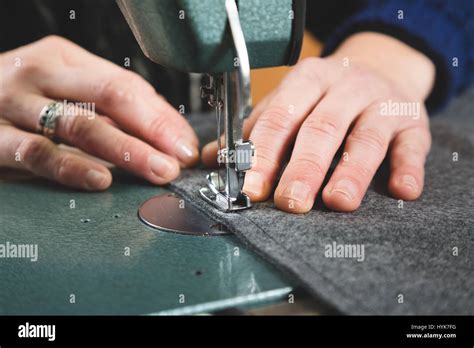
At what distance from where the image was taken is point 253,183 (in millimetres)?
862

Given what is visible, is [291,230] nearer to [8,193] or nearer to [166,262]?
[166,262]

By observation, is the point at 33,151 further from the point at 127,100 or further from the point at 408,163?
the point at 408,163

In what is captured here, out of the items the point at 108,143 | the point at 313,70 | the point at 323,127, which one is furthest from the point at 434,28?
the point at 108,143

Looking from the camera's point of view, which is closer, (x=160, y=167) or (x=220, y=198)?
(x=220, y=198)

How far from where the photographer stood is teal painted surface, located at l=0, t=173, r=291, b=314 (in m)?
0.62

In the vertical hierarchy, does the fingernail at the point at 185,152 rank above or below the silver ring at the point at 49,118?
below

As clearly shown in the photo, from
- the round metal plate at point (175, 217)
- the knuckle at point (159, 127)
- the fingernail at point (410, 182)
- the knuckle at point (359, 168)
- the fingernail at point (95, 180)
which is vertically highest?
the knuckle at point (159, 127)

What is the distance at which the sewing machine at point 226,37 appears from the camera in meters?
0.68

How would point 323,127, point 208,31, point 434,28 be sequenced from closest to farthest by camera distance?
point 208,31 < point 323,127 < point 434,28

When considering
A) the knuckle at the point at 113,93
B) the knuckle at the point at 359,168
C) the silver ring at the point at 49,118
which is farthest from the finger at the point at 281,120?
the silver ring at the point at 49,118

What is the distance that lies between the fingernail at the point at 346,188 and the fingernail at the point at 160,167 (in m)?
0.28

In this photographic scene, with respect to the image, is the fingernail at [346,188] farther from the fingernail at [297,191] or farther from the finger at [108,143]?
the finger at [108,143]

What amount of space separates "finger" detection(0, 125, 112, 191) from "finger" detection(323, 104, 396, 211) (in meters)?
0.36

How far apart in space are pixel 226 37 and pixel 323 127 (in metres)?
0.30
